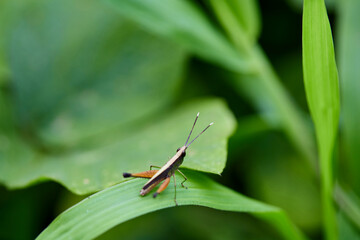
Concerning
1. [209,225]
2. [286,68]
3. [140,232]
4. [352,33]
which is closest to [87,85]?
[140,232]

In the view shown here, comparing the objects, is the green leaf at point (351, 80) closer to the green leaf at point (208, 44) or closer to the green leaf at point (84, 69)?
the green leaf at point (208, 44)

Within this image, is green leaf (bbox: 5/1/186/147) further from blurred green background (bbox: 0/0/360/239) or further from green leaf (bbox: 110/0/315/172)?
green leaf (bbox: 110/0/315/172)

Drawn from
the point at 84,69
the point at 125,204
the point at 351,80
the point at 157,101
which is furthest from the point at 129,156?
the point at 351,80

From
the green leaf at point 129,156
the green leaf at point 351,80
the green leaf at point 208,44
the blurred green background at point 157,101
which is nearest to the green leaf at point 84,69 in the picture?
the blurred green background at point 157,101

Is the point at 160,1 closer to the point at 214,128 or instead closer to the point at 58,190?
the point at 214,128

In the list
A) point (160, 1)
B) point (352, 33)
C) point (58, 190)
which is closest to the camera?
point (160, 1)

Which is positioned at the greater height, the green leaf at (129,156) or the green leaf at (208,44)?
the green leaf at (208,44)
